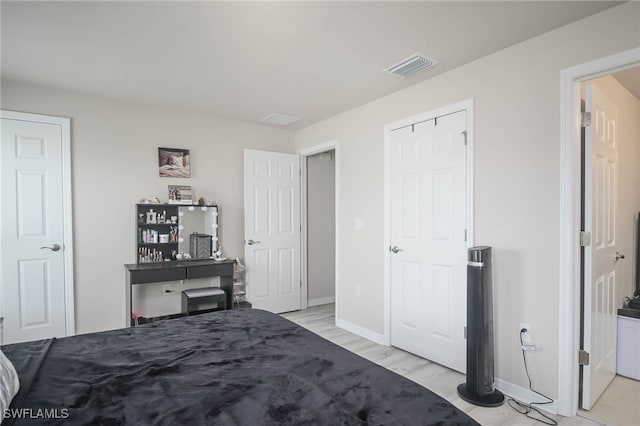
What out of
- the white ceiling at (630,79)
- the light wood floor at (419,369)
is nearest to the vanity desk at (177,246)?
the light wood floor at (419,369)

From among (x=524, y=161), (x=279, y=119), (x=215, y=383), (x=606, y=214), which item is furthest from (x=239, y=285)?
(x=606, y=214)

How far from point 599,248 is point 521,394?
1163 mm

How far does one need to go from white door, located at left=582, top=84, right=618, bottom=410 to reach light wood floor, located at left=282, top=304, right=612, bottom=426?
50cm

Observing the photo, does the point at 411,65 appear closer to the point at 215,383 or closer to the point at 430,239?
the point at 430,239

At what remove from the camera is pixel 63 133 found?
135 inches

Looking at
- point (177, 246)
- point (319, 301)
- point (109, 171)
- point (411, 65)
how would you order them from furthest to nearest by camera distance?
point (319, 301) → point (177, 246) → point (109, 171) → point (411, 65)

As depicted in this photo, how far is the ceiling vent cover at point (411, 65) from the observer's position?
2701mm

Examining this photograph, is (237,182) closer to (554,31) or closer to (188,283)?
(188,283)

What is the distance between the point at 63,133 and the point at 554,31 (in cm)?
426

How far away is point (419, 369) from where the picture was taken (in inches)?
117

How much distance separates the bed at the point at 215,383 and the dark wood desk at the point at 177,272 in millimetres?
1695

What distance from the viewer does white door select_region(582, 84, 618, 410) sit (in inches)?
90.4

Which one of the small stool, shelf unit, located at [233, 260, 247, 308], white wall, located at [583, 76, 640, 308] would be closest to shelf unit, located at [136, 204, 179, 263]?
the small stool

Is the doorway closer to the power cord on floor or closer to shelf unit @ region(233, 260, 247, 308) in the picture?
the power cord on floor
